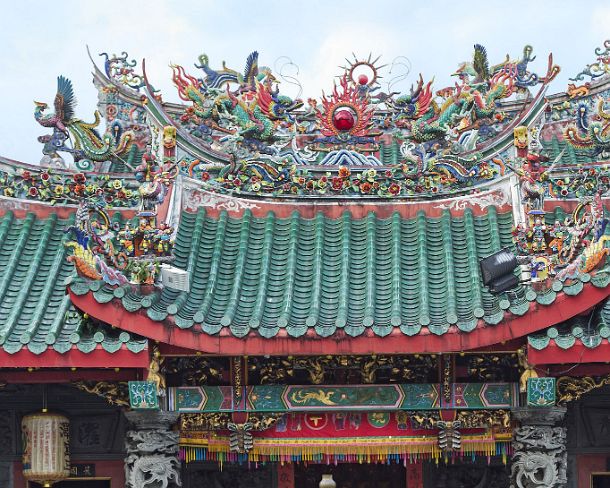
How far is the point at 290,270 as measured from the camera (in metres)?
15.2

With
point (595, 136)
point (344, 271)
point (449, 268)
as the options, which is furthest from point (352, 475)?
point (595, 136)

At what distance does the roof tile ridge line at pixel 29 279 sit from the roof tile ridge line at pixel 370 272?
3.74m

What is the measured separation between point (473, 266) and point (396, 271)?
0.87m

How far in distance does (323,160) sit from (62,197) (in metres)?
3.23

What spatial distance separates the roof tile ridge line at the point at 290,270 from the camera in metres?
13.9

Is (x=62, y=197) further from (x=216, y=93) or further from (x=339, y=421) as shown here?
(x=339, y=421)

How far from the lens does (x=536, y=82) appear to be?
17.0 m

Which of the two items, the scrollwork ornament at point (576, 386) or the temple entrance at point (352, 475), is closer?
the scrollwork ornament at point (576, 386)

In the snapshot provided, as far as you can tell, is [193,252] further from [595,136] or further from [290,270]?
[595,136]

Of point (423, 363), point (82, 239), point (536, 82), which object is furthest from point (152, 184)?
point (536, 82)

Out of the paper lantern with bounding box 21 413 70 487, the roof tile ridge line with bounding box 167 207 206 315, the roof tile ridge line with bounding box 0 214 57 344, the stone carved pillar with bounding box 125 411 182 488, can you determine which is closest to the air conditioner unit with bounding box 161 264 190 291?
the roof tile ridge line with bounding box 167 207 206 315

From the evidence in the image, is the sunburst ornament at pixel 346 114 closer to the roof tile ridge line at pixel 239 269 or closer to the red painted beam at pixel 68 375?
the roof tile ridge line at pixel 239 269

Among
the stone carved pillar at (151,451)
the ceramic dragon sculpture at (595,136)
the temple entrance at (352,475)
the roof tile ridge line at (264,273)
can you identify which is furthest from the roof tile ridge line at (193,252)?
the ceramic dragon sculpture at (595,136)

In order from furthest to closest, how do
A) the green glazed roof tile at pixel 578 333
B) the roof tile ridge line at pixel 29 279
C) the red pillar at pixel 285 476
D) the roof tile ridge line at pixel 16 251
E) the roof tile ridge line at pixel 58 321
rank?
the red pillar at pixel 285 476 → the roof tile ridge line at pixel 16 251 → the roof tile ridge line at pixel 29 279 → the roof tile ridge line at pixel 58 321 → the green glazed roof tile at pixel 578 333
